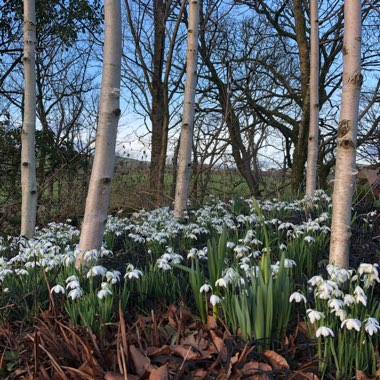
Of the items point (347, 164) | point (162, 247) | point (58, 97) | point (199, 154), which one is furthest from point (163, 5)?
point (347, 164)

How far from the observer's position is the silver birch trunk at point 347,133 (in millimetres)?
2928

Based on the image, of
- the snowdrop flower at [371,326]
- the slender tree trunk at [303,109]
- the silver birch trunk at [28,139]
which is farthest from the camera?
the slender tree trunk at [303,109]

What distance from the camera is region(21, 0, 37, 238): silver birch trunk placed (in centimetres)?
548

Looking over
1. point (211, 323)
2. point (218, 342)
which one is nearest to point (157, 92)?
point (211, 323)

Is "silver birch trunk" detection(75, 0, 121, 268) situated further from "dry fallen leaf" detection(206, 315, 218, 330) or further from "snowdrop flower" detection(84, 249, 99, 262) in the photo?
"dry fallen leaf" detection(206, 315, 218, 330)

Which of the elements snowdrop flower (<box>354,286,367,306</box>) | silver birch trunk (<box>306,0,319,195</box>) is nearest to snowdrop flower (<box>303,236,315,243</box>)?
snowdrop flower (<box>354,286,367,306</box>)

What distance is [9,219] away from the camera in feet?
29.2

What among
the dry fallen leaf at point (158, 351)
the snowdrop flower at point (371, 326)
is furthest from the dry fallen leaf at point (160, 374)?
the snowdrop flower at point (371, 326)

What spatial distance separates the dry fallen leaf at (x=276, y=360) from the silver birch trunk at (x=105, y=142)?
1828mm

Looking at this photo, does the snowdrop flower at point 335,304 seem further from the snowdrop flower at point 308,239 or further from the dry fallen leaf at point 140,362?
the snowdrop flower at point 308,239

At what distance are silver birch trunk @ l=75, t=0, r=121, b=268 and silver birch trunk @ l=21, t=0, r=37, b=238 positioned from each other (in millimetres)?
2280

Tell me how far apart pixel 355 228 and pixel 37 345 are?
3.63 meters

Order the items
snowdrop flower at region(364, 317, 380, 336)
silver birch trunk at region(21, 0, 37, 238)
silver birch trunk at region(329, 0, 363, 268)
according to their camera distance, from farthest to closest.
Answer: silver birch trunk at region(21, 0, 37, 238), silver birch trunk at region(329, 0, 363, 268), snowdrop flower at region(364, 317, 380, 336)

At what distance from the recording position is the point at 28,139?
5492 mm
